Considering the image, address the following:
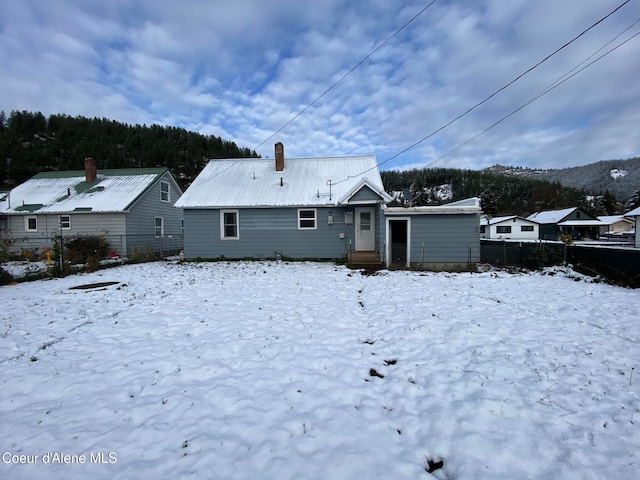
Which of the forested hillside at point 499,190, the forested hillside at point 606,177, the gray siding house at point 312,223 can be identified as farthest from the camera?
the forested hillside at point 606,177

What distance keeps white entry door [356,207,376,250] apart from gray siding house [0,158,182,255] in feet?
44.2

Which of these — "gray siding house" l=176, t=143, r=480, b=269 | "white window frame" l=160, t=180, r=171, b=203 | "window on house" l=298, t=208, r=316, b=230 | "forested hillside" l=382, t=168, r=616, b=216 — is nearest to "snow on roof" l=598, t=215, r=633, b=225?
"forested hillside" l=382, t=168, r=616, b=216

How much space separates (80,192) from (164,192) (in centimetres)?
498

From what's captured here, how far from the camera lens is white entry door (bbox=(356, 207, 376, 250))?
1467cm

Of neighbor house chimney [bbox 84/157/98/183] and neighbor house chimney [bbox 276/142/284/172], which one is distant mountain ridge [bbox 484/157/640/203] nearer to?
neighbor house chimney [bbox 276/142/284/172]

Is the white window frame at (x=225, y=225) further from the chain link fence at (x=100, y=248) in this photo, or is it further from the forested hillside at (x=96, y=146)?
the forested hillside at (x=96, y=146)

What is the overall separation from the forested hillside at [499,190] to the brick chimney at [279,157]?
169 ft

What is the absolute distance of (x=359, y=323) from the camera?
236 inches

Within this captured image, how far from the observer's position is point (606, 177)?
389 ft

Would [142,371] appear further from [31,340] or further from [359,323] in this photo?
[359,323]

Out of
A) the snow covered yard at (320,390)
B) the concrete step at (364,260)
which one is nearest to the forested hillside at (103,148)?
the concrete step at (364,260)

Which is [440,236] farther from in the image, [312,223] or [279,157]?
[279,157]

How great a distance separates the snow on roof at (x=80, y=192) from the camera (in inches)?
720

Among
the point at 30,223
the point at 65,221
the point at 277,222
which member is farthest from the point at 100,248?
the point at 277,222
